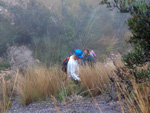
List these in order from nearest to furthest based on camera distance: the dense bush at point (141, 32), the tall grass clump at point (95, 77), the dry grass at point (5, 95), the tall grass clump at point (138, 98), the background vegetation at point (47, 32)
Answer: the tall grass clump at point (138, 98), the dense bush at point (141, 32), the dry grass at point (5, 95), the tall grass clump at point (95, 77), the background vegetation at point (47, 32)

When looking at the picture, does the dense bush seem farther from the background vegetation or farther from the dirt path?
the background vegetation

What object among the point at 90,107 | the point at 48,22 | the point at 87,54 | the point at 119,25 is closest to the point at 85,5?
the point at 119,25

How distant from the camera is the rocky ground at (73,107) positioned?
3.79 meters

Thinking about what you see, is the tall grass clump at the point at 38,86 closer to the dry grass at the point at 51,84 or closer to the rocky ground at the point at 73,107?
the dry grass at the point at 51,84

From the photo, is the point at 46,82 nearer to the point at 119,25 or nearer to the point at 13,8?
the point at 13,8

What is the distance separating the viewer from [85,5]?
18922mm

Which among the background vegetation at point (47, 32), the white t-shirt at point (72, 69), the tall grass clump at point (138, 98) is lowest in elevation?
the tall grass clump at point (138, 98)

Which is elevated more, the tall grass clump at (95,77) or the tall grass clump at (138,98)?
the tall grass clump at (95,77)

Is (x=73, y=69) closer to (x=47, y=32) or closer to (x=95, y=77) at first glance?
(x=95, y=77)

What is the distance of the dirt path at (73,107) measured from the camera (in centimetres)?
378

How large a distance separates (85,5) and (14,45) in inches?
345

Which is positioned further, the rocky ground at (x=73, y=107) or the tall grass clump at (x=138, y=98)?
the rocky ground at (x=73, y=107)

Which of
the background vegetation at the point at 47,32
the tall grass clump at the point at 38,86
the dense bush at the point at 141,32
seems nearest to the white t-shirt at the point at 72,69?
the tall grass clump at the point at 38,86

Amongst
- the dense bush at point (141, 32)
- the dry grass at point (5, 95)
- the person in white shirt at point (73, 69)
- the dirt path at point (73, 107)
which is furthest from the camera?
the person in white shirt at point (73, 69)
